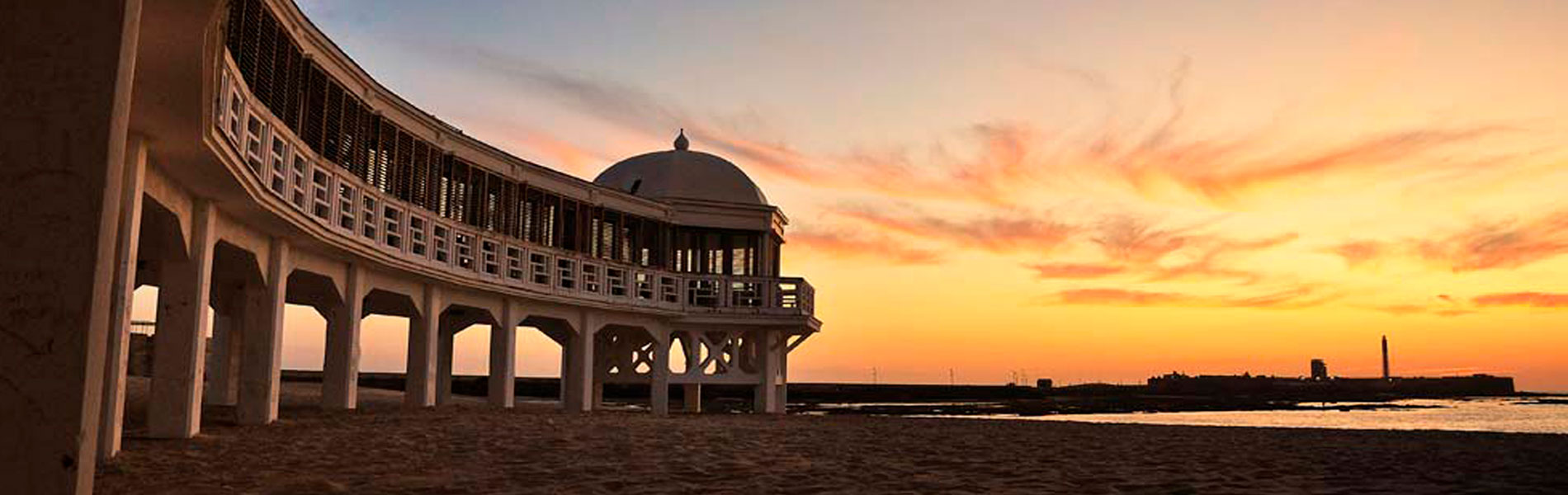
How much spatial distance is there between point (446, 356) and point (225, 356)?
673 centimetres

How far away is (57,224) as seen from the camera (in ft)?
12.5

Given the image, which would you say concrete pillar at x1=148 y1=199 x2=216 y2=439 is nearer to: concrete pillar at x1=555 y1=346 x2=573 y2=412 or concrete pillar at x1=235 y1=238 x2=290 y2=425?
concrete pillar at x1=235 y1=238 x2=290 y2=425

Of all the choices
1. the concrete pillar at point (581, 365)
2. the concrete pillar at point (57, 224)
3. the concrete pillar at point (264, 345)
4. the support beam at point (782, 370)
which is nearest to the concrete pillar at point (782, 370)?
the support beam at point (782, 370)

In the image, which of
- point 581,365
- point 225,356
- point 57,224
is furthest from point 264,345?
point 57,224

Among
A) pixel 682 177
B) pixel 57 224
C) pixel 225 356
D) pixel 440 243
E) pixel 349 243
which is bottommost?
pixel 57 224

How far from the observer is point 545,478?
11422 mm

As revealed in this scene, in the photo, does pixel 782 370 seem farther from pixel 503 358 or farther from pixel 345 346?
pixel 345 346

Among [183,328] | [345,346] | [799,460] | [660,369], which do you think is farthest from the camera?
[660,369]

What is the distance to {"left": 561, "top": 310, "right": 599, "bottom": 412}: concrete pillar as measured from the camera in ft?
108

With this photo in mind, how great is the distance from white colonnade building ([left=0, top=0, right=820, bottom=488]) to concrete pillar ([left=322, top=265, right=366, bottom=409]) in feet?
0.15

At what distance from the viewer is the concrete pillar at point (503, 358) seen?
2991 cm

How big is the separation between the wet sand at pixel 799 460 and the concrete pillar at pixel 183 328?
696mm

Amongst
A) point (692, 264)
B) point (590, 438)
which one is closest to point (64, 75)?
point (590, 438)

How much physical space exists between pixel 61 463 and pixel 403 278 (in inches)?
875
